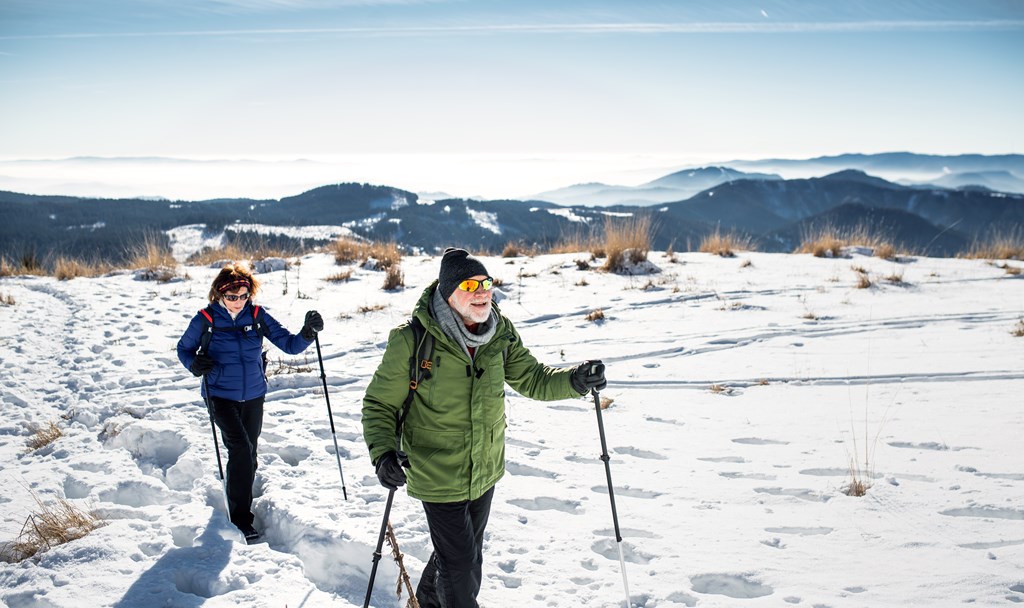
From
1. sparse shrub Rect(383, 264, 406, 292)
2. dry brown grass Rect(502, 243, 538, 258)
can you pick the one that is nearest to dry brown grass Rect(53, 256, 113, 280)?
sparse shrub Rect(383, 264, 406, 292)

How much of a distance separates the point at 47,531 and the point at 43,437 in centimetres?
252

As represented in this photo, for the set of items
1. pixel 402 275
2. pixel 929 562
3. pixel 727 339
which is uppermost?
pixel 402 275

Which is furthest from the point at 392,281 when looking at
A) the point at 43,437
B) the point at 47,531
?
the point at 47,531

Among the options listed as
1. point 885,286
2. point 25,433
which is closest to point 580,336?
point 885,286

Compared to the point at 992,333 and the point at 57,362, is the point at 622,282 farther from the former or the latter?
the point at 57,362

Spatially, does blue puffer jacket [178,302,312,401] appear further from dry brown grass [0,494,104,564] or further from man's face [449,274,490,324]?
man's face [449,274,490,324]

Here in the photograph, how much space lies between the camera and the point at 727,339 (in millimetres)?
7977

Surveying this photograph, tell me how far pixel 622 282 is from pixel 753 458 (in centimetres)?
739

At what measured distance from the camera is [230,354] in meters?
4.37

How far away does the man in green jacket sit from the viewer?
8.76 ft

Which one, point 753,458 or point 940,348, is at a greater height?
point 940,348

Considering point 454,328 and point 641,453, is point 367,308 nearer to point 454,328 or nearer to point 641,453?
point 641,453

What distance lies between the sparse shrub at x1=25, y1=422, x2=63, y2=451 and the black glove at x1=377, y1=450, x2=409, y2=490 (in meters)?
5.12

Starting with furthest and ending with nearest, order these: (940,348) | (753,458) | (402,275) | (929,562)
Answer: (402,275) < (940,348) < (753,458) < (929,562)
